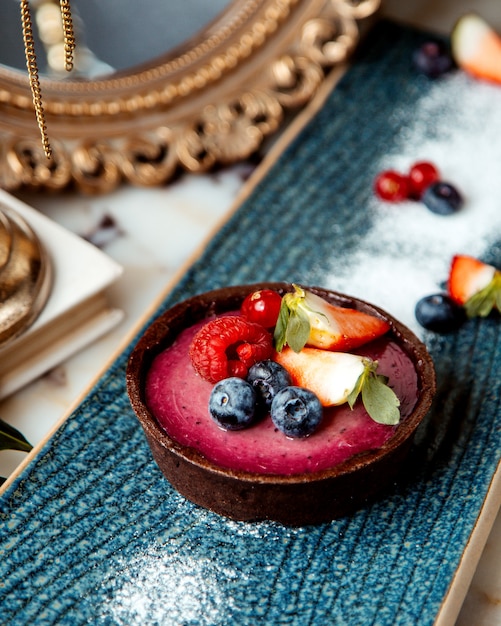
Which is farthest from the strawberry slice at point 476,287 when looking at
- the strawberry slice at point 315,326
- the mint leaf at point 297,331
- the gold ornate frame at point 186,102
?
the gold ornate frame at point 186,102

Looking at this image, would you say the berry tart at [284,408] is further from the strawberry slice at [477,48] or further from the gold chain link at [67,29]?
the strawberry slice at [477,48]

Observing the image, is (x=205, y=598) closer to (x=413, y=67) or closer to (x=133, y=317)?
(x=133, y=317)

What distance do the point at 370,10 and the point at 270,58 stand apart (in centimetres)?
23

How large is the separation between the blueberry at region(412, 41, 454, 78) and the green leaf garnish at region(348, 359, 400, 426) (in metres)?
1.04

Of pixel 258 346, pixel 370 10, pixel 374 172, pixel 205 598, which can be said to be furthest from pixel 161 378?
pixel 370 10

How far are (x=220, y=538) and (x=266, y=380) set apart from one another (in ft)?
0.77

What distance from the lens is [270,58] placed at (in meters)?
1.81

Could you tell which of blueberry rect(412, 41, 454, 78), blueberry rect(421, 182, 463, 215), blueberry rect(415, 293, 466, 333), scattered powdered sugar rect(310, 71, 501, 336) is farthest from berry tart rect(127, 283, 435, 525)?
blueberry rect(412, 41, 454, 78)

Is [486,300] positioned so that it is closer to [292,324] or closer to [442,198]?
[442,198]

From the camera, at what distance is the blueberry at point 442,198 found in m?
1.67

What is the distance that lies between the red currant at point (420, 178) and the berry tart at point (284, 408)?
0.55 metres

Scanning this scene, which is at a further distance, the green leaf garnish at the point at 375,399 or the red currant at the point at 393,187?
the red currant at the point at 393,187

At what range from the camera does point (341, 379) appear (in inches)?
45.3

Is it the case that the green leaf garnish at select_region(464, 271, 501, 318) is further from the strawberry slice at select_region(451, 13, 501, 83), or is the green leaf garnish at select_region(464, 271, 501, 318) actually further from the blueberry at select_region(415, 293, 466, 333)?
the strawberry slice at select_region(451, 13, 501, 83)
